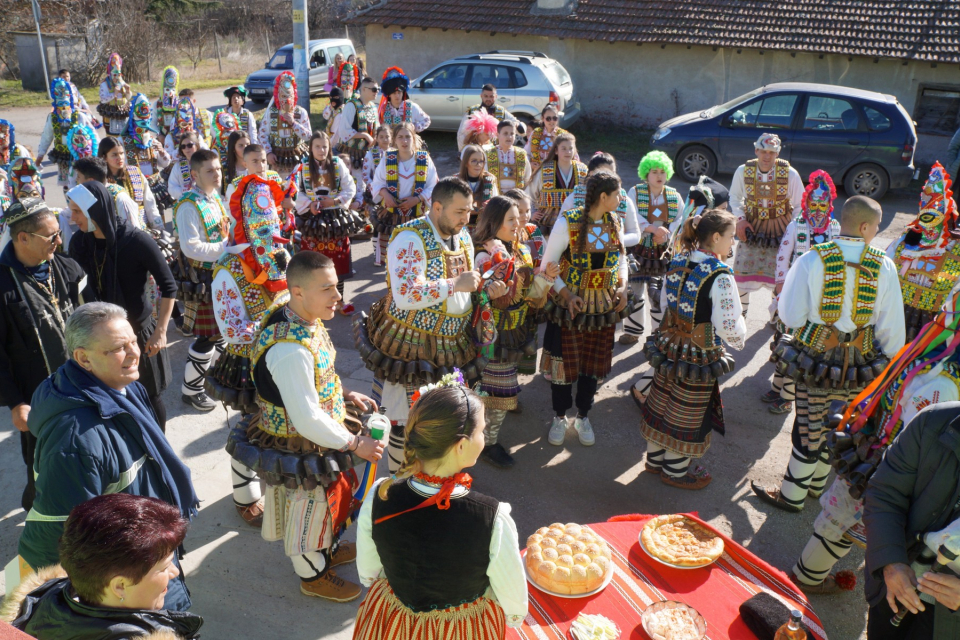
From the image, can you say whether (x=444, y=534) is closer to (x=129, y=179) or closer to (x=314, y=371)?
(x=314, y=371)

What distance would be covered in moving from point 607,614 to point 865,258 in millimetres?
2681

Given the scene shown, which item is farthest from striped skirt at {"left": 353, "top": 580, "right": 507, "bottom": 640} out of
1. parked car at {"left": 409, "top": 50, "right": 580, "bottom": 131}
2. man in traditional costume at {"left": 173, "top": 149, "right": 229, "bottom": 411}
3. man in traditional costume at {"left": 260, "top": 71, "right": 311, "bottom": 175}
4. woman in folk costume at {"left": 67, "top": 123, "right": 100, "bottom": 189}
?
parked car at {"left": 409, "top": 50, "right": 580, "bottom": 131}

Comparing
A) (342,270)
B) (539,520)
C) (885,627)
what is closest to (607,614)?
(885,627)

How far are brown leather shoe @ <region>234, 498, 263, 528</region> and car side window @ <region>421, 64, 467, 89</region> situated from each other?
42.3ft

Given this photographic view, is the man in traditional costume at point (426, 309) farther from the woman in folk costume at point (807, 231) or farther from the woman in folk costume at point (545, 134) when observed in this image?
the woman in folk costume at point (545, 134)

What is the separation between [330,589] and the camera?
4039 millimetres

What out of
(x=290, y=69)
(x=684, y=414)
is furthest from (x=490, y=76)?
(x=684, y=414)

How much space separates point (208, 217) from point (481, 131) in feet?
11.4

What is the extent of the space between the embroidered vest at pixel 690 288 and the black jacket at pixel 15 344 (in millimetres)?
3671

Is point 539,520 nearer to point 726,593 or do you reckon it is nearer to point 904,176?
point 726,593

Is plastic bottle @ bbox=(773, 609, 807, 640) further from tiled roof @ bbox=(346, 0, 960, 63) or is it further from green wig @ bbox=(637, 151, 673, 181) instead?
tiled roof @ bbox=(346, 0, 960, 63)

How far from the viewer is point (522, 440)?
19.1 ft

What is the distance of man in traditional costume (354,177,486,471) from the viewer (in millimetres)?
4449

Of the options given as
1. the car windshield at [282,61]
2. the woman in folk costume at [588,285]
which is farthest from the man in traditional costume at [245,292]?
the car windshield at [282,61]
